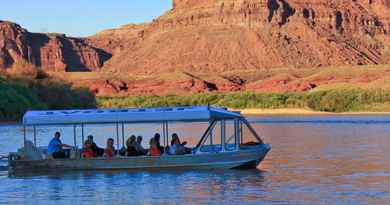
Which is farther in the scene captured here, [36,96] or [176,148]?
[36,96]

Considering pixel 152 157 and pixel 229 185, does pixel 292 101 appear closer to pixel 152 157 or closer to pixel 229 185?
pixel 152 157

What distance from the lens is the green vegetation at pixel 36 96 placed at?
77500 millimetres

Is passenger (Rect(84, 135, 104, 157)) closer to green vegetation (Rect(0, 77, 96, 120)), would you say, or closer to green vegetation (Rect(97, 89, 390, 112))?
green vegetation (Rect(0, 77, 96, 120))

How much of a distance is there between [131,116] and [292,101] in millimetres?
104697

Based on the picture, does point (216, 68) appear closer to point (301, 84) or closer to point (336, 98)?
point (301, 84)

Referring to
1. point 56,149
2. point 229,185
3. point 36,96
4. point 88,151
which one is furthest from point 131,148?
point 36,96

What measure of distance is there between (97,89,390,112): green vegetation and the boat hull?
9450 centimetres

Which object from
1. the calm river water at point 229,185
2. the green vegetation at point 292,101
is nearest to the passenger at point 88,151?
the calm river water at point 229,185

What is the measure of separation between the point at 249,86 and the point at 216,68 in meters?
24.9

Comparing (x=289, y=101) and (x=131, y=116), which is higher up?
(x=131, y=116)

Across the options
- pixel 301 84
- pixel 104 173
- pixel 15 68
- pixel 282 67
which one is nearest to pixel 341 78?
pixel 301 84

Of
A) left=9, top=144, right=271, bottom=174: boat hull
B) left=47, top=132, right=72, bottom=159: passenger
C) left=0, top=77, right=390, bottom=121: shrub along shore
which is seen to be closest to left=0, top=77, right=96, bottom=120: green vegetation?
left=0, top=77, right=390, bottom=121: shrub along shore

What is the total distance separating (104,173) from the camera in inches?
1249

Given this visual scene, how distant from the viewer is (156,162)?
1249 inches
